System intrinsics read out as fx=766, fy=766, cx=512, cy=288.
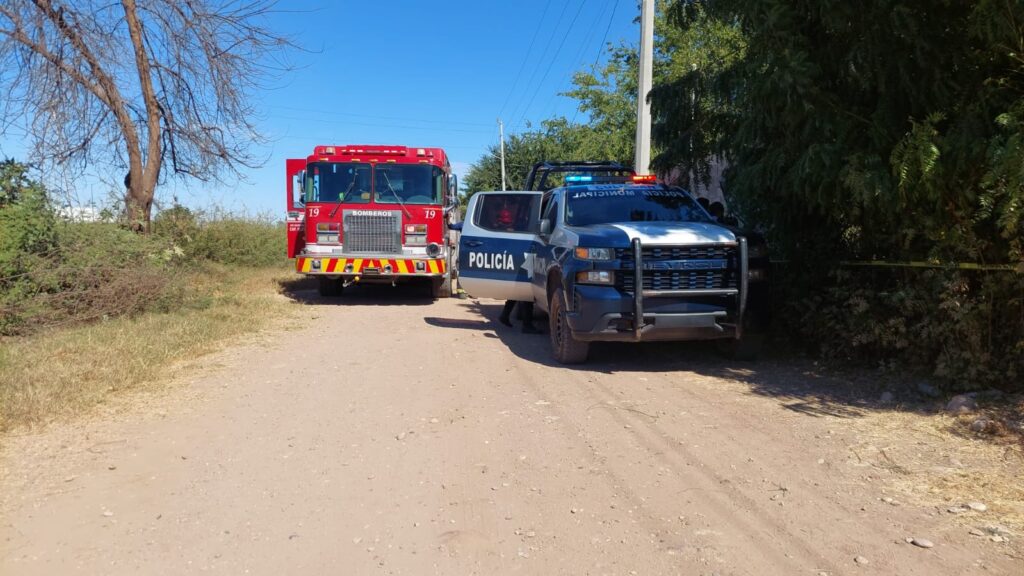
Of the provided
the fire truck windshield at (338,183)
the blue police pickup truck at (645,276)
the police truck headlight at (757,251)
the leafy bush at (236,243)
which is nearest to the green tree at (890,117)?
the police truck headlight at (757,251)

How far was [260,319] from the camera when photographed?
38.2ft

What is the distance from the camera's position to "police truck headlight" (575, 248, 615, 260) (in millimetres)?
7586

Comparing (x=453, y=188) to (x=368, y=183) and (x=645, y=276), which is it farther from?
(x=645, y=276)

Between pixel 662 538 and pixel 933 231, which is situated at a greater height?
pixel 933 231

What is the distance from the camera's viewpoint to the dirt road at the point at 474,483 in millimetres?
3695

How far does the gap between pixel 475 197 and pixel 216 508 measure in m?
7.27

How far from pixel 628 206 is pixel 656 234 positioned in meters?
1.31

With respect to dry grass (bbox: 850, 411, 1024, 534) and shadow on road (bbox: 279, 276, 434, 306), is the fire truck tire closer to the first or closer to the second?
shadow on road (bbox: 279, 276, 434, 306)

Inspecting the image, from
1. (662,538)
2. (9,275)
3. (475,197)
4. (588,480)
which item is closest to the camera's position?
(662,538)

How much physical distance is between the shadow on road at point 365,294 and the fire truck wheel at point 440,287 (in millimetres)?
183

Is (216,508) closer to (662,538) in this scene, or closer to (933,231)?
(662,538)

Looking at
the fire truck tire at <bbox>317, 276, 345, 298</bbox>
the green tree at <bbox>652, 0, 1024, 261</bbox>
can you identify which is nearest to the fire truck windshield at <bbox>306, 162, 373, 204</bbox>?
the fire truck tire at <bbox>317, 276, 345, 298</bbox>

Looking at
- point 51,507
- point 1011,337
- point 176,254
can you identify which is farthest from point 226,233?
point 1011,337

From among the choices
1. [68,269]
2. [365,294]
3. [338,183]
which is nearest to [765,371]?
[68,269]
